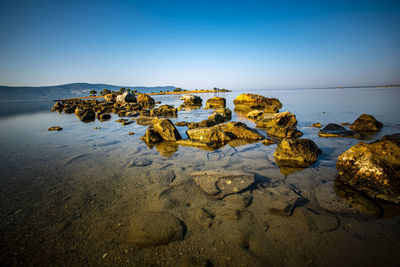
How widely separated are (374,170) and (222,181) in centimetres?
313

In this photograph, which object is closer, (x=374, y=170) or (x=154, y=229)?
(x=154, y=229)

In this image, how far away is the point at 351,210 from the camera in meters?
2.72

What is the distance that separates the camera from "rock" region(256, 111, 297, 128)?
9.55 metres

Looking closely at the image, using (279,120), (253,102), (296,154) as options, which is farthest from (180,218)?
(253,102)

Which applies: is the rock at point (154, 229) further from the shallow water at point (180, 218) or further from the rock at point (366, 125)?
the rock at point (366, 125)

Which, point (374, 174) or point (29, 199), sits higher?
point (374, 174)

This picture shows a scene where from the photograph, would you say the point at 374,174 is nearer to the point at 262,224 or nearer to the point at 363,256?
the point at 363,256

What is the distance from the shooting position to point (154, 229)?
246 centimetres

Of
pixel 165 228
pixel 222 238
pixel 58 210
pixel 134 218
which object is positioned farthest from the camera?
pixel 58 210

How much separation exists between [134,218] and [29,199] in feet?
8.20

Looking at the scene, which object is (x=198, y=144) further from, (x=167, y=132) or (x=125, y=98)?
(x=125, y=98)

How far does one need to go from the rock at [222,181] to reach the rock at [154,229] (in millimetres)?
1024

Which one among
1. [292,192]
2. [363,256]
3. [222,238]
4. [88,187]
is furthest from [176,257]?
[88,187]

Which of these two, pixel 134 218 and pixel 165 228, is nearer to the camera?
pixel 165 228
